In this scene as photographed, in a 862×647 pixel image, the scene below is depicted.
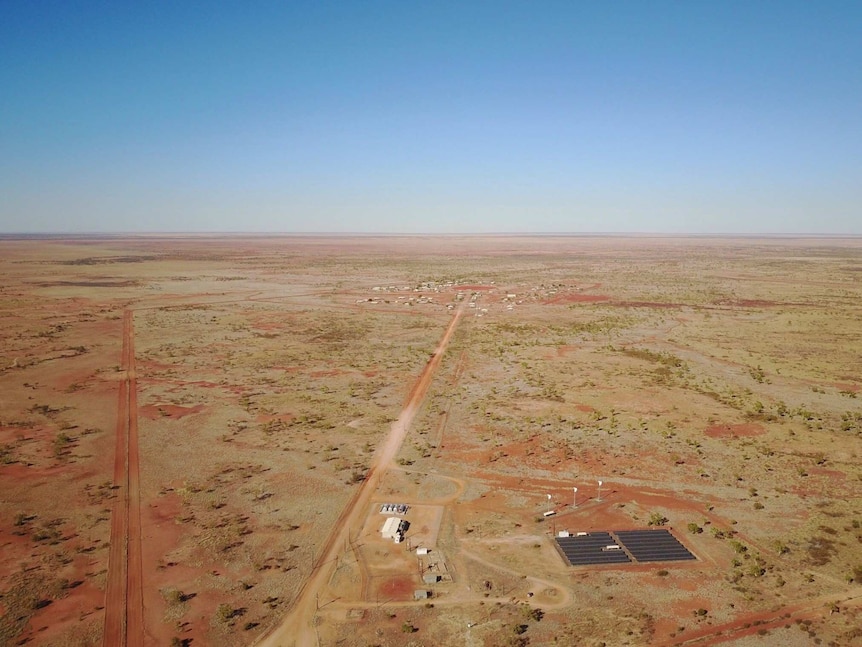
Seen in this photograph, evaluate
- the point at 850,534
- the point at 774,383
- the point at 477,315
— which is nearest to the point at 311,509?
the point at 850,534

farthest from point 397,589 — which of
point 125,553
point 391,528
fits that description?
point 125,553

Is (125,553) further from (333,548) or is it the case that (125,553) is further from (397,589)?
(397,589)

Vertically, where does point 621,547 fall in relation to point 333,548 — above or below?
above

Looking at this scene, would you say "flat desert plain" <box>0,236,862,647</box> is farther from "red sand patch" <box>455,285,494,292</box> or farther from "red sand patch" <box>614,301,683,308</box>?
"red sand patch" <box>455,285,494,292</box>

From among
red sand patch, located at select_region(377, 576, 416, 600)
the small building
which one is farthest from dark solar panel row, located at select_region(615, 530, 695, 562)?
the small building

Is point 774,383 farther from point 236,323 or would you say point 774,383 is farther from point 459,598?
point 236,323

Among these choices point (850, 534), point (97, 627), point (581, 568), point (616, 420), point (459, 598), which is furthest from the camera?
point (616, 420)
